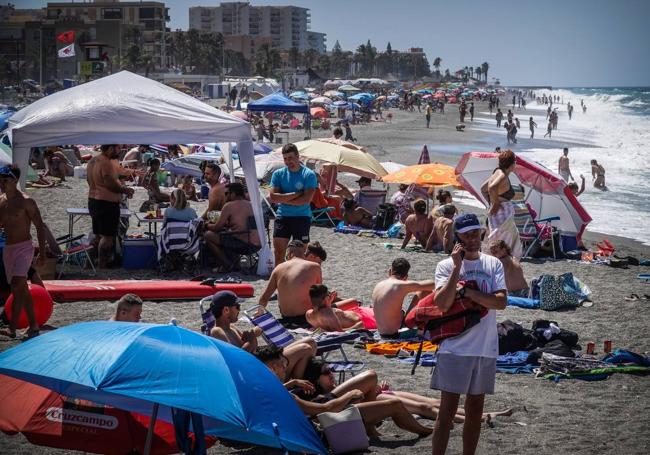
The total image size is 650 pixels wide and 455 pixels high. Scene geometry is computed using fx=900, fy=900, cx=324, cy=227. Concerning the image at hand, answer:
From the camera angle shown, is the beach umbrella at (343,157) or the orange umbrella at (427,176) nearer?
the orange umbrella at (427,176)

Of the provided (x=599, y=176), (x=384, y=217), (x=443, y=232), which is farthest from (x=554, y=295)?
(x=599, y=176)

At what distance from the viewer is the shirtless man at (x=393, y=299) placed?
779 cm

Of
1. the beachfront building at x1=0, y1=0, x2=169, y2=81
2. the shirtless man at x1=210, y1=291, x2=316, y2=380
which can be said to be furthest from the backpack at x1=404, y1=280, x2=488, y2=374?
the beachfront building at x1=0, y1=0, x2=169, y2=81

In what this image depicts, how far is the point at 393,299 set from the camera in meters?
7.81

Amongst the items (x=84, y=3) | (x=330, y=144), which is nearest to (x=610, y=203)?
(x=330, y=144)

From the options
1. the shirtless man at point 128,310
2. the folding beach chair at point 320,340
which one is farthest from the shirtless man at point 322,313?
the shirtless man at point 128,310

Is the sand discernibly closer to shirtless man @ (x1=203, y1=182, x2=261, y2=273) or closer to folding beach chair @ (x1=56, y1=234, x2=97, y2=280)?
folding beach chair @ (x1=56, y1=234, x2=97, y2=280)

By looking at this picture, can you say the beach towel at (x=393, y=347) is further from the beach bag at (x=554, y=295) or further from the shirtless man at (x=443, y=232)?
the shirtless man at (x=443, y=232)

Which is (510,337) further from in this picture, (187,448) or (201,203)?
(201,203)

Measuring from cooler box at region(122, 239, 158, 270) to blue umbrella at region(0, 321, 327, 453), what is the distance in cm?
653

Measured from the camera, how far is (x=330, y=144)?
1602 cm

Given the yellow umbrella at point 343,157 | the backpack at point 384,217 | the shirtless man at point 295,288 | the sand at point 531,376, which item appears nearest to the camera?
the sand at point 531,376

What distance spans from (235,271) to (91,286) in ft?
7.15

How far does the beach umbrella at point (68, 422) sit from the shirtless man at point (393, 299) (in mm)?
3555
